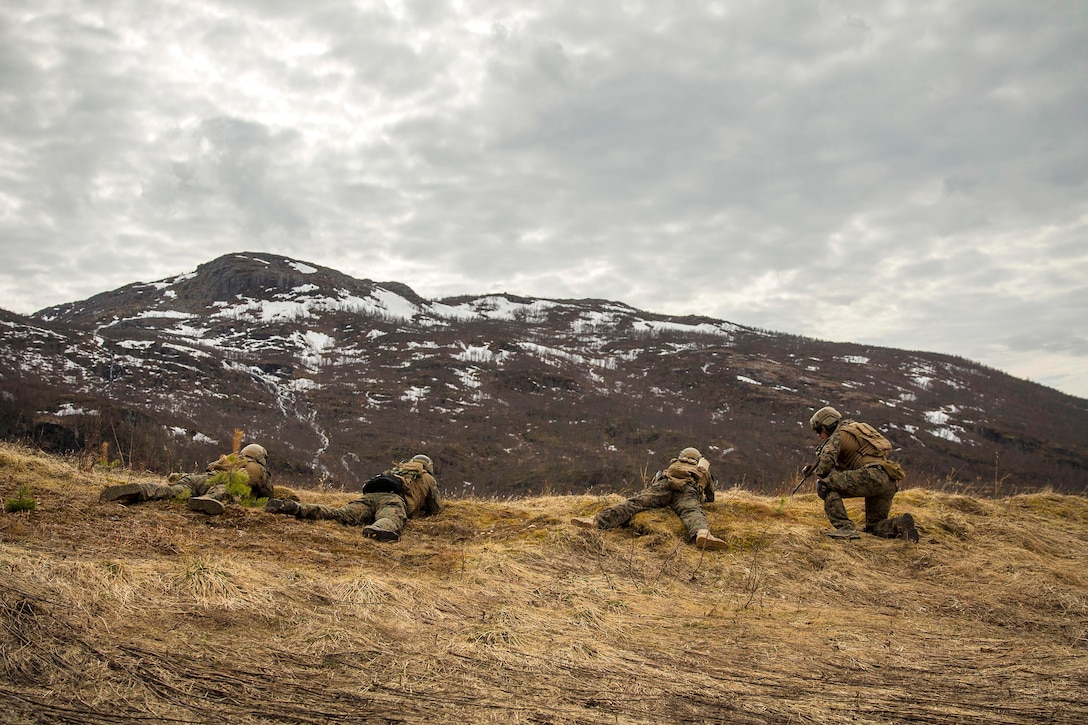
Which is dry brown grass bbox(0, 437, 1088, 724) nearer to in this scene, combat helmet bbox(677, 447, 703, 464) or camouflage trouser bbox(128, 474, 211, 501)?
camouflage trouser bbox(128, 474, 211, 501)

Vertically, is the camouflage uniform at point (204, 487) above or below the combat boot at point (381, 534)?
above

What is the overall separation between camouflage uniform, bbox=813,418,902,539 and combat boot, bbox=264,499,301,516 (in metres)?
6.93

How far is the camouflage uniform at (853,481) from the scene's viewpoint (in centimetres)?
830

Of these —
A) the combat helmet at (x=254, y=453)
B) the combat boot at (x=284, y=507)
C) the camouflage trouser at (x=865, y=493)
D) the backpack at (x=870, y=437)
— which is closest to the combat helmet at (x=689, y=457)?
the camouflage trouser at (x=865, y=493)

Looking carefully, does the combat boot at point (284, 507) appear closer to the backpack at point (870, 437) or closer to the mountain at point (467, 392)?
the backpack at point (870, 437)

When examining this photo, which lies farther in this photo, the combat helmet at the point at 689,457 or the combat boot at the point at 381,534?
the combat helmet at the point at 689,457

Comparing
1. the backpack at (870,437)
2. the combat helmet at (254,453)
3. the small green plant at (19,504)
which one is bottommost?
the small green plant at (19,504)

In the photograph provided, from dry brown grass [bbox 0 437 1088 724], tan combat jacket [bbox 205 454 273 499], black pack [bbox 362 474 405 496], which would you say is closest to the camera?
dry brown grass [bbox 0 437 1088 724]

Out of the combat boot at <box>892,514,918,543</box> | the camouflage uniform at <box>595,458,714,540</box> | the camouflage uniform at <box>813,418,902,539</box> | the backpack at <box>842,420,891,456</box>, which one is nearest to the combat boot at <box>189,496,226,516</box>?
the camouflage uniform at <box>595,458,714,540</box>

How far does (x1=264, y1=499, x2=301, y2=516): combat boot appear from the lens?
25.6 ft

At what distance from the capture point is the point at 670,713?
10.5 ft

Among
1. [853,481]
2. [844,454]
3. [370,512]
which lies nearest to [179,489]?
[370,512]

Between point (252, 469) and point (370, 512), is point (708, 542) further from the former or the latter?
point (252, 469)

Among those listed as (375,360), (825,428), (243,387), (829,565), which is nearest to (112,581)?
(829,565)
